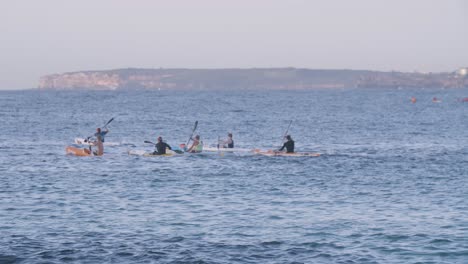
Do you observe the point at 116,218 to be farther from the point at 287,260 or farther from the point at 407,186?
the point at 407,186

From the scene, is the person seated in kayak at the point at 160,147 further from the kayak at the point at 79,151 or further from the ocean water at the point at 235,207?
the kayak at the point at 79,151

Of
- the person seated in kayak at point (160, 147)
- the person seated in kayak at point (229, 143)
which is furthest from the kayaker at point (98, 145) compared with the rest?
the person seated in kayak at point (229, 143)

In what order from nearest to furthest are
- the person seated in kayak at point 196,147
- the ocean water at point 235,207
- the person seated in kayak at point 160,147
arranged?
the ocean water at point 235,207 → the person seated in kayak at point 160,147 → the person seated in kayak at point 196,147

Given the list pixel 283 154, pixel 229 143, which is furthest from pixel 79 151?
pixel 283 154

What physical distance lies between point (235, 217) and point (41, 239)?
7.05 meters

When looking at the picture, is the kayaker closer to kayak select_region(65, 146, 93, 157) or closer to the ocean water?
kayak select_region(65, 146, 93, 157)

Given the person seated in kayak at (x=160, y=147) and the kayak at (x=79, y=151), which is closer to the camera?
the person seated in kayak at (x=160, y=147)

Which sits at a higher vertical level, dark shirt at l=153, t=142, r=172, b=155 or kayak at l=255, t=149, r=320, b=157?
dark shirt at l=153, t=142, r=172, b=155

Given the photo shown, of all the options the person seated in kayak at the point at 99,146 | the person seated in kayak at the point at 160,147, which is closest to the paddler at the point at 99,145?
the person seated in kayak at the point at 99,146

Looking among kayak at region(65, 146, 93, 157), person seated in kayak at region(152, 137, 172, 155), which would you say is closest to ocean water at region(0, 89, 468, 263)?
person seated in kayak at region(152, 137, 172, 155)

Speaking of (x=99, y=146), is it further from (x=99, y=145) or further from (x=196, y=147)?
(x=196, y=147)

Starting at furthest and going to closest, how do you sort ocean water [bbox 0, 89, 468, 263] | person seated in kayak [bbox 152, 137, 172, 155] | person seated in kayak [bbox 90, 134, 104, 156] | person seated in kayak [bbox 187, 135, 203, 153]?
person seated in kayak [bbox 187, 135, 203, 153] → person seated in kayak [bbox 90, 134, 104, 156] → person seated in kayak [bbox 152, 137, 172, 155] → ocean water [bbox 0, 89, 468, 263]

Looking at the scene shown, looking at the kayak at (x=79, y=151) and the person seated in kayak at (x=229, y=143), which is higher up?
the person seated in kayak at (x=229, y=143)

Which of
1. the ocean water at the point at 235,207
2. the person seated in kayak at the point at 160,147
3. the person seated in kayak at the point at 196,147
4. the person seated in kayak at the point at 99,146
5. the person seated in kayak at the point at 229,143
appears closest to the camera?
the ocean water at the point at 235,207
